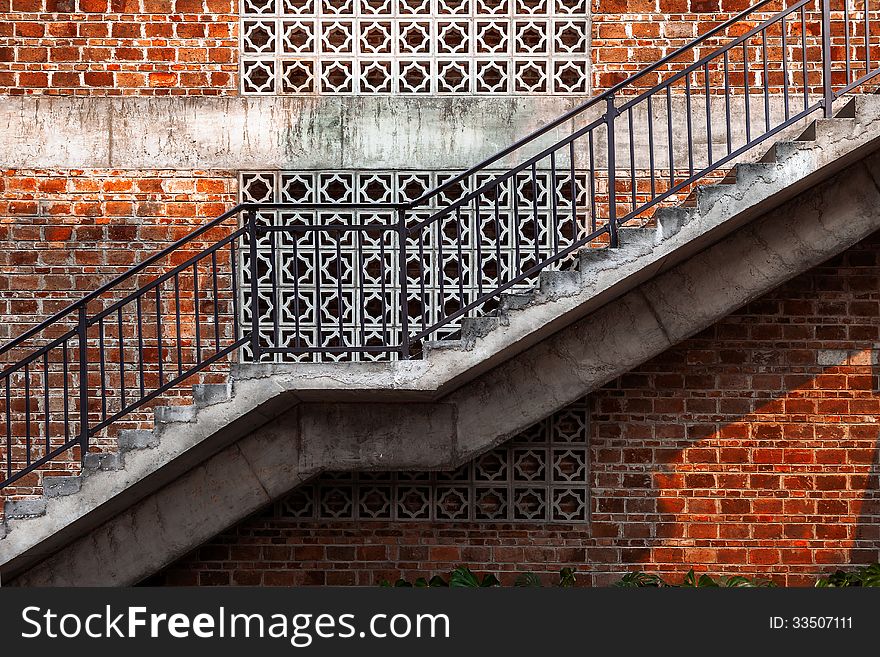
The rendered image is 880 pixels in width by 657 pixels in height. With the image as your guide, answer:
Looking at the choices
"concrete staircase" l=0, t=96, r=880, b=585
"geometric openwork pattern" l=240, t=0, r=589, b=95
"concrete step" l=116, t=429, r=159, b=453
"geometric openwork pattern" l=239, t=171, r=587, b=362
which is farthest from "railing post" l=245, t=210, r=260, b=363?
"geometric openwork pattern" l=240, t=0, r=589, b=95

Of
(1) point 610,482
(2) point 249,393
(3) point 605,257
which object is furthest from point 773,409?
(2) point 249,393

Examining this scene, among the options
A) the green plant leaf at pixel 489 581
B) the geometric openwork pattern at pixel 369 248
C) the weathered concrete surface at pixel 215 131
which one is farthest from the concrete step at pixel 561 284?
the green plant leaf at pixel 489 581

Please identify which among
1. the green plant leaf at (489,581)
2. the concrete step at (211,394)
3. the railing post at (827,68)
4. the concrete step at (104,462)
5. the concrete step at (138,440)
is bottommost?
the green plant leaf at (489,581)

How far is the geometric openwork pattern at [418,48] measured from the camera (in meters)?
8.23

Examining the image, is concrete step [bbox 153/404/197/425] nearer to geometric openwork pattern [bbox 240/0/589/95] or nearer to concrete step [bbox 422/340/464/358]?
concrete step [bbox 422/340/464/358]

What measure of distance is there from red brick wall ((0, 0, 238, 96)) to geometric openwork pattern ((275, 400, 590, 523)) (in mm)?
3179

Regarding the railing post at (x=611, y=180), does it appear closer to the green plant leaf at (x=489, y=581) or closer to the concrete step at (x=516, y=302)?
the concrete step at (x=516, y=302)

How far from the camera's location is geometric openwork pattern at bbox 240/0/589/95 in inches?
324

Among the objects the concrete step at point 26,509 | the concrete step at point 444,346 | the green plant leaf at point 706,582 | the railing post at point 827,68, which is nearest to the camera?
the concrete step at point 444,346

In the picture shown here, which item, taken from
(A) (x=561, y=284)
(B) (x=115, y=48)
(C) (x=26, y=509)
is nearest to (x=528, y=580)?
(A) (x=561, y=284)

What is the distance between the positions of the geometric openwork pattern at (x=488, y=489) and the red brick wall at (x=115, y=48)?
10.4ft

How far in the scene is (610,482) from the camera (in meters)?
8.11

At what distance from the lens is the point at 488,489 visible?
8172 mm

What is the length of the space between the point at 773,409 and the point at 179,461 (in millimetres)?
4349
